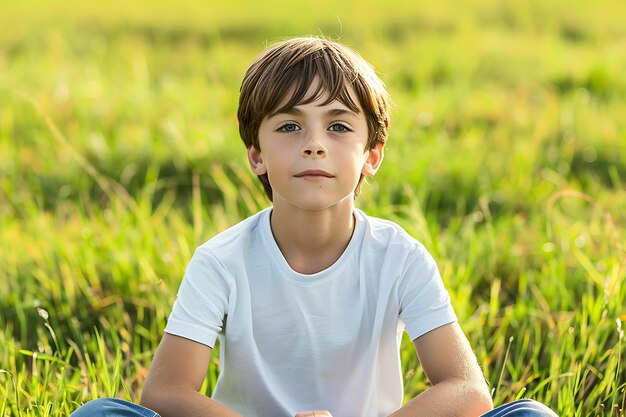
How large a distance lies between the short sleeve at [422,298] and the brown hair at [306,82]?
34 cm

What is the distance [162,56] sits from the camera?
7887 mm

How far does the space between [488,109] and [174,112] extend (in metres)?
1.79

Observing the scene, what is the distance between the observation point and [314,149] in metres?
2.46

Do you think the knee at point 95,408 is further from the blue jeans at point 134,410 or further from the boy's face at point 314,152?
the boy's face at point 314,152

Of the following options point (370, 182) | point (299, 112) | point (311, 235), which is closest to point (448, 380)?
point (311, 235)

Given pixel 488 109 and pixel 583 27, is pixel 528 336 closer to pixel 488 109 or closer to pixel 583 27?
pixel 488 109

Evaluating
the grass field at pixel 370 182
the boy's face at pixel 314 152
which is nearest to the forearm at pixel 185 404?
the grass field at pixel 370 182

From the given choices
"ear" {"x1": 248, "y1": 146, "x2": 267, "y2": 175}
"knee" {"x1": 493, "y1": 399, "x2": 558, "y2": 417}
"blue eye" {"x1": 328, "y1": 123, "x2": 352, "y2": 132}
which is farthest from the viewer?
"ear" {"x1": 248, "y1": 146, "x2": 267, "y2": 175}

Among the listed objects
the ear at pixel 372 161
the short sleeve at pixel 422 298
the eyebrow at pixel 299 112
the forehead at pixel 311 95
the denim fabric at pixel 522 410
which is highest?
the forehead at pixel 311 95

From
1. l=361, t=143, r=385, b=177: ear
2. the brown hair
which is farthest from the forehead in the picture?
l=361, t=143, r=385, b=177: ear

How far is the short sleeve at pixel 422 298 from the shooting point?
2553 millimetres

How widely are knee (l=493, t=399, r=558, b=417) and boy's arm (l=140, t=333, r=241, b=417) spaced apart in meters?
0.61

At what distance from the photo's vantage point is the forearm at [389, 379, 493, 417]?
2.44 meters

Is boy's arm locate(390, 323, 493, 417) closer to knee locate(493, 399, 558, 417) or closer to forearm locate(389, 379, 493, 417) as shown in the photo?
forearm locate(389, 379, 493, 417)
